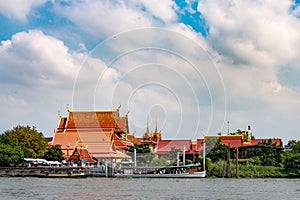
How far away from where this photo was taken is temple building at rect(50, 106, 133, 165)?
5491 centimetres

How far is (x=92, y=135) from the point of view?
59562 mm

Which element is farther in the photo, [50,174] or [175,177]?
[175,177]

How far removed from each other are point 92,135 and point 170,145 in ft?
37.7

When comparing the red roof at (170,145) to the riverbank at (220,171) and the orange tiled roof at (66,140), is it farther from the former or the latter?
the riverbank at (220,171)

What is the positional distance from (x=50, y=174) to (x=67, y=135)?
16892mm

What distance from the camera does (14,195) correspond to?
23.1 meters

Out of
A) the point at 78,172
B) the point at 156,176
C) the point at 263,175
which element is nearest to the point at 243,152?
the point at 263,175

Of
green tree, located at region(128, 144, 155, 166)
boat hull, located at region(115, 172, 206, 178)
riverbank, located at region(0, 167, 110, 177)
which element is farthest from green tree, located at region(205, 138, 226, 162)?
riverbank, located at region(0, 167, 110, 177)

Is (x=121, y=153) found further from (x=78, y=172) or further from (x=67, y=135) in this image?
(x=78, y=172)

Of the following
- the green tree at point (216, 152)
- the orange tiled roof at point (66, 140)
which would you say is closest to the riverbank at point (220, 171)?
the green tree at point (216, 152)

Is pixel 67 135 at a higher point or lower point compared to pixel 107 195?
higher

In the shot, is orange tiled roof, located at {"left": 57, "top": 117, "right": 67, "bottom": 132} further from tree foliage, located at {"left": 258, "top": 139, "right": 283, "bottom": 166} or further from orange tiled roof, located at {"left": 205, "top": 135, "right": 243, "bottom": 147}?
tree foliage, located at {"left": 258, "top": 139, "right": 283, "bottom": 166}

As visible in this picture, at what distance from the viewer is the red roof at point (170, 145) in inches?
2532

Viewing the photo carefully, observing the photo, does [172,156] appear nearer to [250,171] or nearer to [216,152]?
[216,152]
